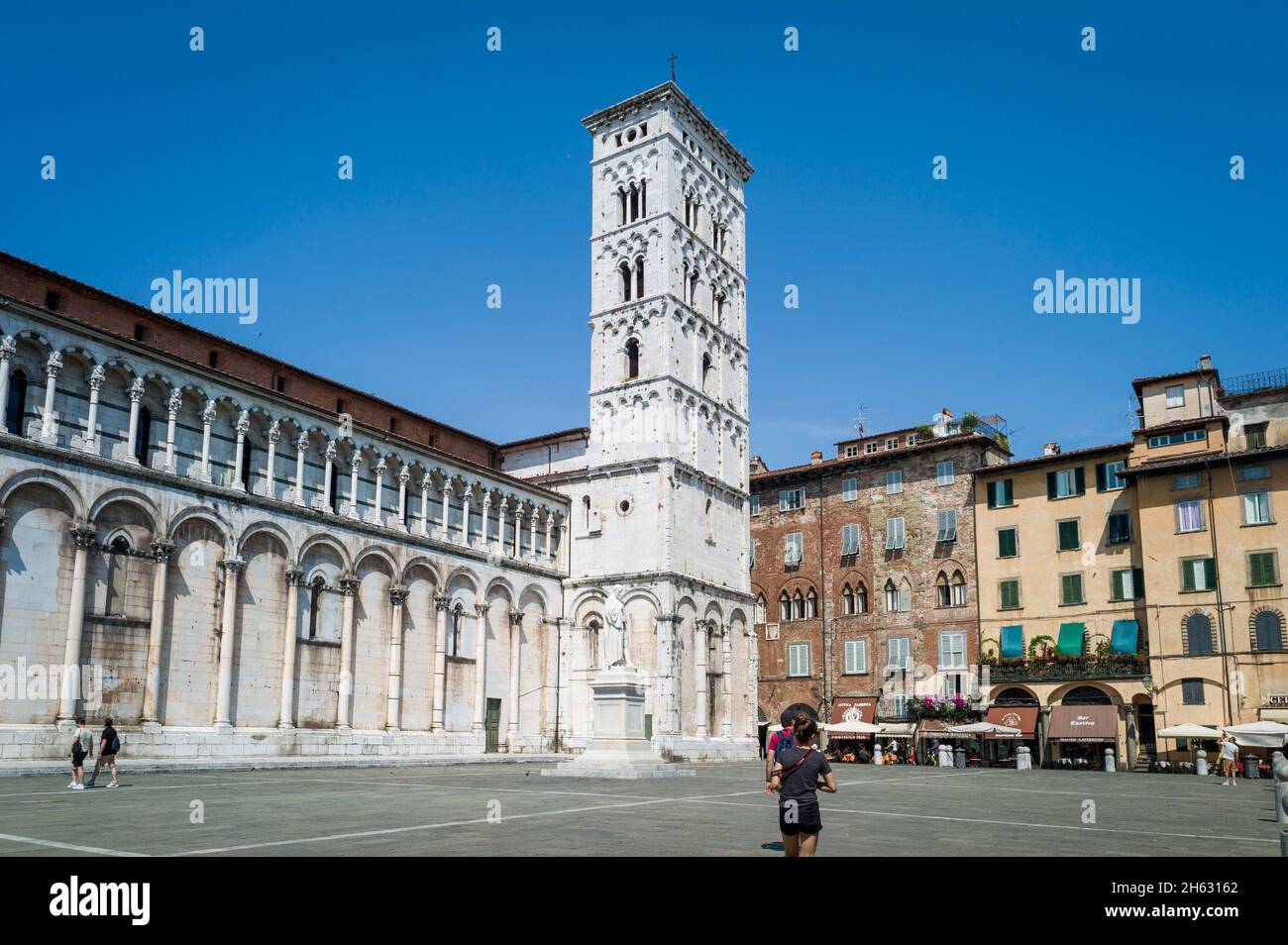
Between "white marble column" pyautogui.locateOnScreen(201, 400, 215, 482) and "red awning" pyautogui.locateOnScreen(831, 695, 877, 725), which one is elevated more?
"white marble column" pyautogui.locateOnScreen(201, 400, 215, 482)

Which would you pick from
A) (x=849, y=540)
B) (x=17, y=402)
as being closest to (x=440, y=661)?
(x=17, y=402)

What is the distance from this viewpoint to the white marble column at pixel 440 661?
39688 mm

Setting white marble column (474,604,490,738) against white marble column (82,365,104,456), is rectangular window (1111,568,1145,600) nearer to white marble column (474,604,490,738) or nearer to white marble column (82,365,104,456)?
white marble column (474,604,490,738)

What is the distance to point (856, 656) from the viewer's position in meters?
51.8

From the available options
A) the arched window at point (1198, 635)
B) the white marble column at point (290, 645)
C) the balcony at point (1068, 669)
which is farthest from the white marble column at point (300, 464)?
the arched window at point (1198, 635)

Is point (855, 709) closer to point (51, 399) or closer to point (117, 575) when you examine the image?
point (117, 575)

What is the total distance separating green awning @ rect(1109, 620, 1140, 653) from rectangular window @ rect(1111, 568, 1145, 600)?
1.08 m

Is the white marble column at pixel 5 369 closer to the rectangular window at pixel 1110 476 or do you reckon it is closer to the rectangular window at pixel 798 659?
the rectangular window at pixel 798 659

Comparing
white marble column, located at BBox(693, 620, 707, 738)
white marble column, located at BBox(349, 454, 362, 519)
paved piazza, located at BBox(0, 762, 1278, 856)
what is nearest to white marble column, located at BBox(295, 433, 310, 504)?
white marble column, located at BBox(349, 454, 362, 519)

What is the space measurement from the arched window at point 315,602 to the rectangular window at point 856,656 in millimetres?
27113

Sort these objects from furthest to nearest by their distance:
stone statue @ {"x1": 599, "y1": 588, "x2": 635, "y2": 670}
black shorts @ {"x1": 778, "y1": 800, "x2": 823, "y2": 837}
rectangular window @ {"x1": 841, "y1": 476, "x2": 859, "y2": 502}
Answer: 1. rectangular window @ {"x1": 841, "y1": 476, "x2": 859, "y2": 502}
2. stone statue @ {"x1": 599, "y1": 588, "x2": 635, "y2": 670}
3. black shorts @ {"x1": 778, "y1": 800, "x2": 823, "y2": 837}

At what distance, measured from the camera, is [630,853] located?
35.4 feet

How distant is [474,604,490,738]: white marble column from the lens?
41.7m

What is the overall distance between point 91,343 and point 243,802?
17364 mm
